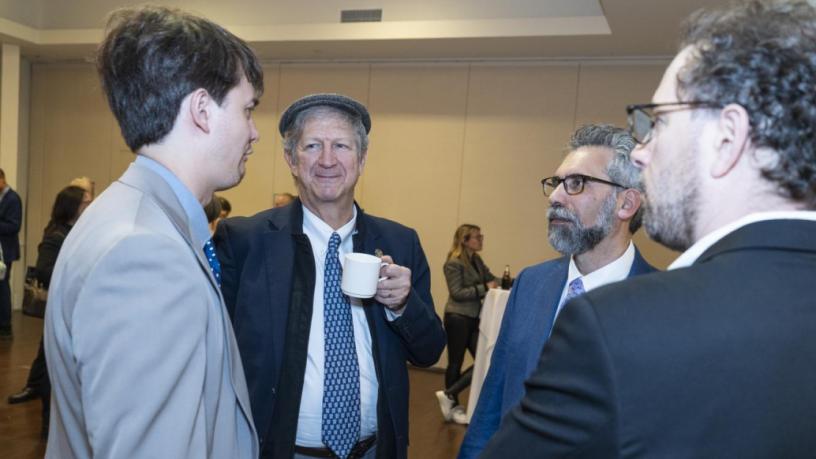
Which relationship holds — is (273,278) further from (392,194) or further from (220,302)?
(392,194)

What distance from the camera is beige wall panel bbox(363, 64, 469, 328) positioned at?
6750mm

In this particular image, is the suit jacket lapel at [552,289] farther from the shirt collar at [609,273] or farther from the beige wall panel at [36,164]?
the beige wall panel at [36,164]

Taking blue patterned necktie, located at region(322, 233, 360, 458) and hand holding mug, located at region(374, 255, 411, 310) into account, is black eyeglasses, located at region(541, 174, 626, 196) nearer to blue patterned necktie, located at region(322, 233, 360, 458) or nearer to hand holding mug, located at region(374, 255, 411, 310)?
hand holding mug, located at region(374, 255, 411, 310)

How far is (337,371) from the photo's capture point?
1.65m

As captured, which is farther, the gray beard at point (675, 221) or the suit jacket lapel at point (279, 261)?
the suit jacket lapel at point (279, 261)

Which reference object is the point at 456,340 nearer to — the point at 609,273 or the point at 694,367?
the point at 609,273

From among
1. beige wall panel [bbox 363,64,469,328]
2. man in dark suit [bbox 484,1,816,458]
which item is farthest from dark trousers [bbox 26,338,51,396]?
man in dark suit [bbox 484,1,816,458]

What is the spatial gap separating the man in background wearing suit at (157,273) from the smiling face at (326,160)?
51cm

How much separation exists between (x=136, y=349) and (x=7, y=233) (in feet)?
20.4

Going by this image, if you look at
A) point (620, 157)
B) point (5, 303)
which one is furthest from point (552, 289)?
point (5, 303)

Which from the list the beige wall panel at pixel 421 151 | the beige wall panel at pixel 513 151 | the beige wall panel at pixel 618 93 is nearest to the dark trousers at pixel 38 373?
the beige wall panel at pixel 421 151

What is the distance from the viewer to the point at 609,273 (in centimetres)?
172

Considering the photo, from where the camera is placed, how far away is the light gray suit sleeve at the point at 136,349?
34.0 inches

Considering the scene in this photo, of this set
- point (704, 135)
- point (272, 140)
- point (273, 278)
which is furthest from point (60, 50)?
point (704, 135)
